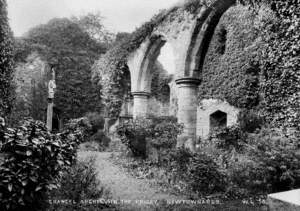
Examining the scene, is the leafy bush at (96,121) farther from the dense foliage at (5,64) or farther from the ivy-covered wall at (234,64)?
the dense foliage at (5,64)

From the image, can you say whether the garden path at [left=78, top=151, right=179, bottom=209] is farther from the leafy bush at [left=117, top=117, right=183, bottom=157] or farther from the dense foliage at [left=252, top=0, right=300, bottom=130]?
the dense foliage at [left=252, top=0, right=300, bottom=130]

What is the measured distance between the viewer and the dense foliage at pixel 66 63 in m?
15.1

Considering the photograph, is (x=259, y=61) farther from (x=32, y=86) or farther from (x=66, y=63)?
(x=32, y=86)

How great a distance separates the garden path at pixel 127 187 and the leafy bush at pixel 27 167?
178 cm

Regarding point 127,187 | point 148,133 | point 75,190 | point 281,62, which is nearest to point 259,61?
point 281,62

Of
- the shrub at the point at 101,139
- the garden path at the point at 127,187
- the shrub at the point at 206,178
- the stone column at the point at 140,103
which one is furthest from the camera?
the shrub at the point at 101,139

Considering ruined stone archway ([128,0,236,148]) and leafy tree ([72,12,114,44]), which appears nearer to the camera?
ruined stone archway ([128,0,236,148])

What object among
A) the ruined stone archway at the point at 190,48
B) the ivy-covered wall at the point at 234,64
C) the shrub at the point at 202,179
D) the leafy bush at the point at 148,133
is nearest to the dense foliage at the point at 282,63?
the ruined stone archway at the point at 190,48

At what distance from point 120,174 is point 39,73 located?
10044 millimetres

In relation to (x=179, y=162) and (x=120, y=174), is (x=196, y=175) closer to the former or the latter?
(x=179, y=162)

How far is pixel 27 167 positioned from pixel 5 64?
233 inches

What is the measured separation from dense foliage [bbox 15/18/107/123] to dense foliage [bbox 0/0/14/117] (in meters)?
6.91

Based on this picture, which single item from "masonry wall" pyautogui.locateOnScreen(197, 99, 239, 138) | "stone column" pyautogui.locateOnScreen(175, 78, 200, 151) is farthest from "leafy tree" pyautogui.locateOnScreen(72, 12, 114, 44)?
"stone column" pyautogui.locateOnScreen(175, 78, 200, 151)

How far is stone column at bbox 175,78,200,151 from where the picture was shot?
780cm
